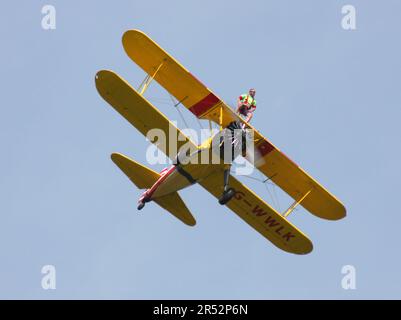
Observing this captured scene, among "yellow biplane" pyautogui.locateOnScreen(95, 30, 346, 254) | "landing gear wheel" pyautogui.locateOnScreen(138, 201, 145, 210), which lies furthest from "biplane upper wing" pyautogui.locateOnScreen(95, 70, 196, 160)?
"landing gear wheel" pyautogui.locateOnScreen(138, 201, 145, 210)

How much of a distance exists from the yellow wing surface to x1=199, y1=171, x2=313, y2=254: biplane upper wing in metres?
0.69

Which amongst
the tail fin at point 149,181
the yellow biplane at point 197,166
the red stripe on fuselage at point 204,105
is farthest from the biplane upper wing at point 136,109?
the tail fin at point 149,181

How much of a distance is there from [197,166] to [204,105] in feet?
4.74

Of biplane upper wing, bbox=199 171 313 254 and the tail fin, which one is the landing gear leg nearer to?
biplane upper wing, bbox=199 171 313 254

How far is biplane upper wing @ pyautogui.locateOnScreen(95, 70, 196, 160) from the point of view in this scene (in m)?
21.9

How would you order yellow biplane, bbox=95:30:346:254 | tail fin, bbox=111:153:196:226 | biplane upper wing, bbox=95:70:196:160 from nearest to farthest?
biplane upper wing, bbox=95:70:196:160 → yellow biplane, bbox=95:30:346:254 → tail fin, bbox=111:153:196:226

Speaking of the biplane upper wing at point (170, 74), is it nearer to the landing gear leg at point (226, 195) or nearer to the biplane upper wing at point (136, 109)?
the biplane upper wing at point (136, 109)

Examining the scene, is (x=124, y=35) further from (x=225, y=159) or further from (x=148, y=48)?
(x=225, y=159)

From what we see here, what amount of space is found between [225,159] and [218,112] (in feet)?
→ 3.64

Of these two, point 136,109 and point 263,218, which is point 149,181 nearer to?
point 136,109

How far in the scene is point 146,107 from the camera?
878 inches

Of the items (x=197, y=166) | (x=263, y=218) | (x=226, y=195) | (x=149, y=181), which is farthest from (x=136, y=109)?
(x=263, y=218)

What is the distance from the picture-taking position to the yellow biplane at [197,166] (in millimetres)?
22406

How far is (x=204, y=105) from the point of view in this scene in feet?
75.4
